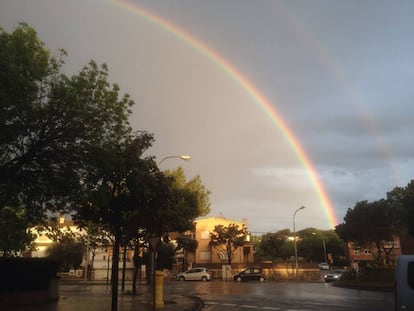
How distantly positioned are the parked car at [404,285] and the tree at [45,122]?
10105mm

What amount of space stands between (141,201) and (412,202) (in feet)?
81.4

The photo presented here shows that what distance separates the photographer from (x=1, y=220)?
2600 centimetres

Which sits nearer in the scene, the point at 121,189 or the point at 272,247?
the point at 121,189

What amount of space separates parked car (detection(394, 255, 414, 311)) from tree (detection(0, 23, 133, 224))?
33.2ft

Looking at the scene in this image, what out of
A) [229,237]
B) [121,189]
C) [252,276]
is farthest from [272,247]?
[121,189]

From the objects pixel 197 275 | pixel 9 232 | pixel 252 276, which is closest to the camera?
pixel 9 232

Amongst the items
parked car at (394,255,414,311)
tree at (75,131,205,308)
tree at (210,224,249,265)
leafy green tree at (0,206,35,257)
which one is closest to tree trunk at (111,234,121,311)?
tree at (75,131,205,308)

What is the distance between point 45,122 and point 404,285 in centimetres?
1110

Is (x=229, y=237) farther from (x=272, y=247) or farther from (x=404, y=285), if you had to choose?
(x=404, y=285)

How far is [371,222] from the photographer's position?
44.7 meters

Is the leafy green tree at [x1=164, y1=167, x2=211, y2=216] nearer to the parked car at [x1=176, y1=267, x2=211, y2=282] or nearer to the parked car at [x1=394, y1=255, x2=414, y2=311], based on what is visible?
the parked car at [x1=176, y1=267, x2=211, y2=282]

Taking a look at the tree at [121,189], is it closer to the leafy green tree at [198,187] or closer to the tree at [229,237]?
the leafy green tree at [198,187]

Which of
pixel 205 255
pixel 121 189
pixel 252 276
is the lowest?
pixel 252 276

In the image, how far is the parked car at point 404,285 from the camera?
26.8 feet
